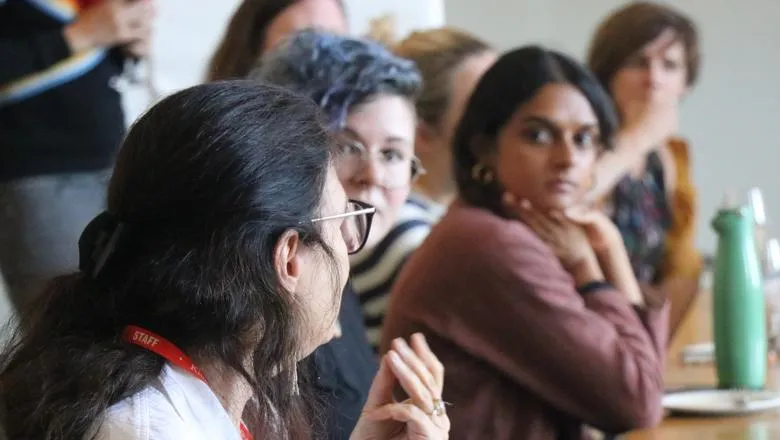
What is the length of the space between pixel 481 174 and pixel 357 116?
0.24m

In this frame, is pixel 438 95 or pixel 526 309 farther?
pixel 438 95

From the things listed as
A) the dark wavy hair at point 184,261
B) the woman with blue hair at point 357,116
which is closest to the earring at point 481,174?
the woman with blue hair at point 357,116

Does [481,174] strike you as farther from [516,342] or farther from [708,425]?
[708,425]

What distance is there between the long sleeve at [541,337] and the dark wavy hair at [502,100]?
0.15 meters

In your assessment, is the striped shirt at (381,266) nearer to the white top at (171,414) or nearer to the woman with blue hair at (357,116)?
the woman with blue hair at (357,116)

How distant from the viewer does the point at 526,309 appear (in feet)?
4.81

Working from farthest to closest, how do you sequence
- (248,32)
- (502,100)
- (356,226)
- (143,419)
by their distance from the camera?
(248,32), (502,100), (356,226), (143,419)

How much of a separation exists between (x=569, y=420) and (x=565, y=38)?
8.31 feet

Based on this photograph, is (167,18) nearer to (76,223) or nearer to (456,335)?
(76,223)

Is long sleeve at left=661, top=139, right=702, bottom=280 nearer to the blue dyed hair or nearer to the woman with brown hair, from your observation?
the woman with brown hair

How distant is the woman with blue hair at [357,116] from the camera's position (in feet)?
4.87

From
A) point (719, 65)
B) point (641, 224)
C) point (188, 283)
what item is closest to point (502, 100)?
point (188, 283)

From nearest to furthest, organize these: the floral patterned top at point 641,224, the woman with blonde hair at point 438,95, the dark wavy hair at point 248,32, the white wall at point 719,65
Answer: the dark wavy hair at point 248,32
the woman with blonde hair at point 438,95
the floral patterned top at point 641,224
the white wall at point 719,65

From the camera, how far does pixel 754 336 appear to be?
1.74 m
